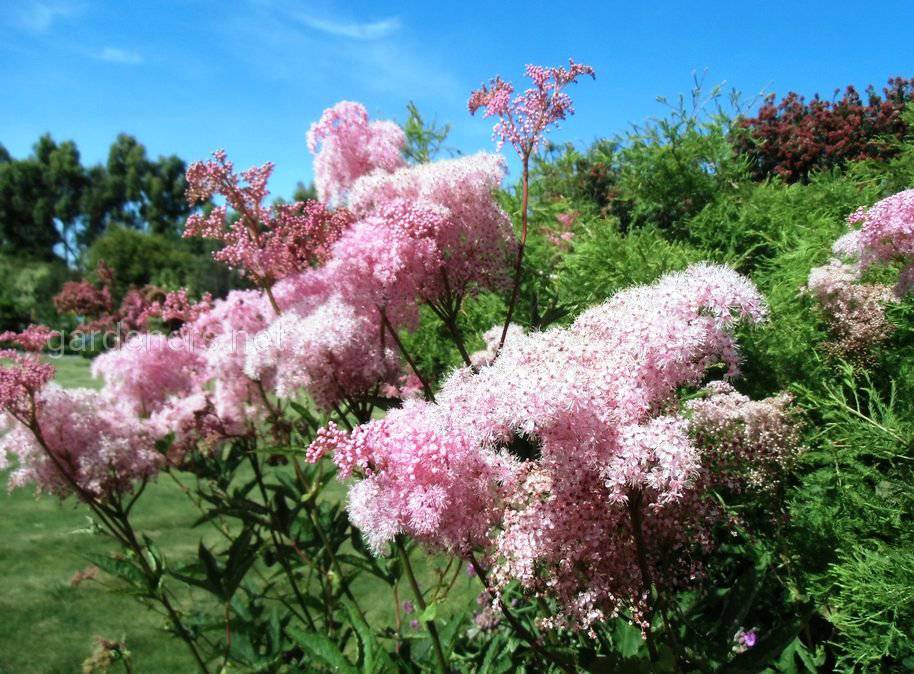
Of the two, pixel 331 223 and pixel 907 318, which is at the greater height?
pixel 331 223

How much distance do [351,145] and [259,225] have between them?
0.45 metres

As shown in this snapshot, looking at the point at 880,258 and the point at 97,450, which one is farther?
the point at 97,450

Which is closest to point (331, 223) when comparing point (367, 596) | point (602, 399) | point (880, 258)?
point (602, 399)

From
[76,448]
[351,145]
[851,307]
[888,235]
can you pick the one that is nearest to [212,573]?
[76,448]

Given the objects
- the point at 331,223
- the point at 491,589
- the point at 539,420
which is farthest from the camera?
the point at 331,223

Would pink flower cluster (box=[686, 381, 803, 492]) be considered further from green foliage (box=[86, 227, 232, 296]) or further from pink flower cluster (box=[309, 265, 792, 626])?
green foliage (box=[86, 227, 232, 296])

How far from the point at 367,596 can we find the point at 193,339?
120 inches

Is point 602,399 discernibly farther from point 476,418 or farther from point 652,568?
point 652,568

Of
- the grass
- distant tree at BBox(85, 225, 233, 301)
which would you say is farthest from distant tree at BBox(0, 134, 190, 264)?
the grass

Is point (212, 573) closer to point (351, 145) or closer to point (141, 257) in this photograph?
point (351, 145)

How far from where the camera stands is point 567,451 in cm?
111

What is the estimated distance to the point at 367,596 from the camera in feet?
16.6

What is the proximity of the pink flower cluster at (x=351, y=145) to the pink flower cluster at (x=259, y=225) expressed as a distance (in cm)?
19

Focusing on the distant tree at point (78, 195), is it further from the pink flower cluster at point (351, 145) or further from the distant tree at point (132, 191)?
the pink flower cluster at point (351, 145)
